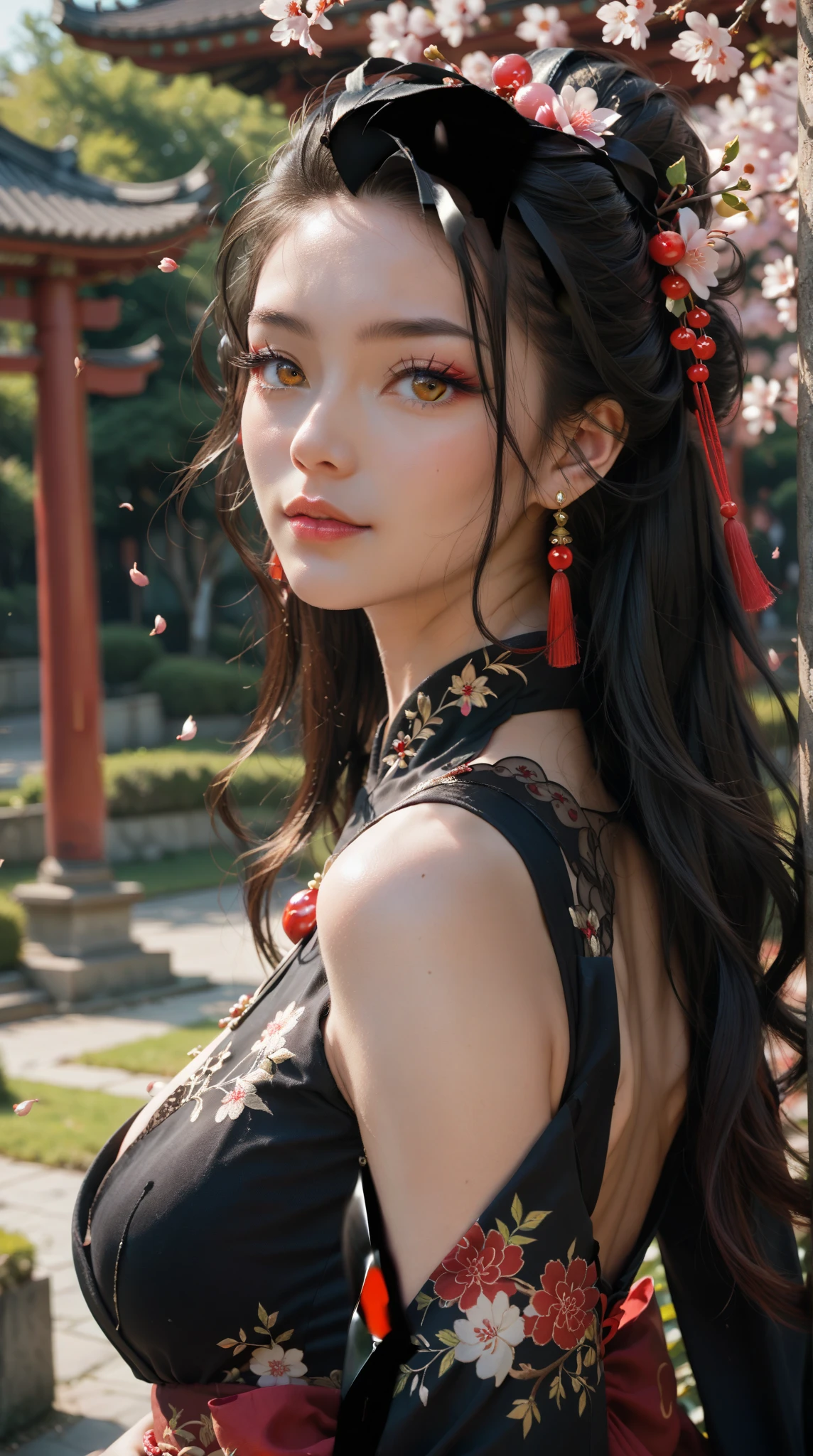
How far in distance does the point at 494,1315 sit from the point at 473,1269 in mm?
45

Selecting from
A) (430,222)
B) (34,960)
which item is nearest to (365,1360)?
(430,222)

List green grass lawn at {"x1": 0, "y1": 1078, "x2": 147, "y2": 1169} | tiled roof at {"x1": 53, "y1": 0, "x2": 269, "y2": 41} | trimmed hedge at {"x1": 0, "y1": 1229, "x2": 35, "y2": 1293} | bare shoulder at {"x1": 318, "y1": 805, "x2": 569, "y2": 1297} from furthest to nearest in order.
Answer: tiled roof at {"x1": 53, "y1": 0, "x2": 269, "y2": 41}
green grass lawn at {"x1": 0, "y1": 1078, "x2": 147, "y2": 1169}
trimmed hedge at {"x1": 0, "y1": 1229, "x2": 35, "y2": 1293}
bare shoulder at {"x1": 318, "y1": 805, "x2": 569, "y2": 1297}

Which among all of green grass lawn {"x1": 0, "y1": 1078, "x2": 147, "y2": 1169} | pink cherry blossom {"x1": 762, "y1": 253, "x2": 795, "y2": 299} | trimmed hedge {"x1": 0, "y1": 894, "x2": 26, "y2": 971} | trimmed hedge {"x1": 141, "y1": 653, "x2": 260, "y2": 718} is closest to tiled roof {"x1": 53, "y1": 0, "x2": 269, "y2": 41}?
trimmed hedge {"x1": 0, "y1": 894, "x2": 26, "y2": 971}

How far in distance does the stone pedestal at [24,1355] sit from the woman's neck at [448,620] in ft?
8.04

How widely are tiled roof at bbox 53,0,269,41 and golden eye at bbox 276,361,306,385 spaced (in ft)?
20.6

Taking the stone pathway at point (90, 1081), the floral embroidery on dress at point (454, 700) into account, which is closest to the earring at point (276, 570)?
the floral embroidery on dress at point (454, 700)

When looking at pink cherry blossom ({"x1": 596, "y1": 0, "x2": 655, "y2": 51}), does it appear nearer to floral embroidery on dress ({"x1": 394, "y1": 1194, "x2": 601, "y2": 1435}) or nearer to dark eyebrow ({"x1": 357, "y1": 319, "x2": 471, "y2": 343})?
dark eyebrow ({"x1": 357, "y1": 319, "x2": 471, "y2": 343})

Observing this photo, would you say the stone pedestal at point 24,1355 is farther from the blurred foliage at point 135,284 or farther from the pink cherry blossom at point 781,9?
the blurred foliage at point 135,284

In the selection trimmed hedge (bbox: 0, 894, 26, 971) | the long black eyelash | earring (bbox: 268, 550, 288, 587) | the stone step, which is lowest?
→ the stone step

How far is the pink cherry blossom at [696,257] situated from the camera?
143 cm

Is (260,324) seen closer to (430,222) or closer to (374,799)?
(430,222)

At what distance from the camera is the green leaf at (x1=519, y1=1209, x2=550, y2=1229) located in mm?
1138

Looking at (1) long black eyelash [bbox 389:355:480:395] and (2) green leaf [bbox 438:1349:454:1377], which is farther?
(1) long black eyelash [bbox 389:355:480:395]

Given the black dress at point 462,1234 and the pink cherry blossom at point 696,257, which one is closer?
the black dress at point 462,1234
